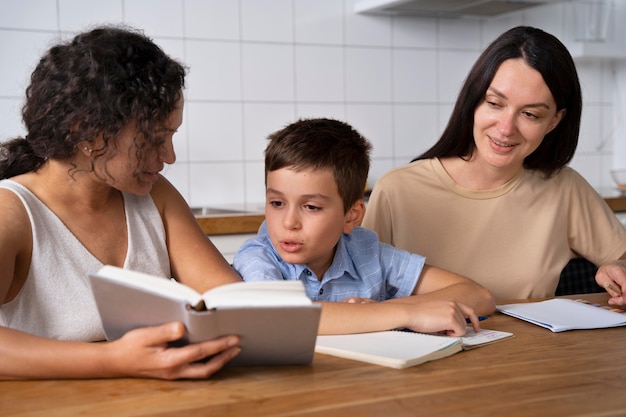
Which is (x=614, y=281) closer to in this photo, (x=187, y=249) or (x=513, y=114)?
(x=513, y=114)

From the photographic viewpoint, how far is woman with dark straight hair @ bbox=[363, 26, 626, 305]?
80.3 inches

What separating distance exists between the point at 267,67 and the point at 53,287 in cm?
212

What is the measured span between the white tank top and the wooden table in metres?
0.26

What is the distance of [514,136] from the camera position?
1870 millimetres

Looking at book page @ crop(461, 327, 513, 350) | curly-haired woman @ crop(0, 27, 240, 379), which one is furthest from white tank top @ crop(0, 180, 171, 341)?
book page @ crop(461, 327, 513, 350)

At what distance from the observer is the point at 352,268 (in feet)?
5.49

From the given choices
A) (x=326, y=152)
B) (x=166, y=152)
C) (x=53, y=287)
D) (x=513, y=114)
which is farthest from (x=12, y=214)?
(x=513, y=114)

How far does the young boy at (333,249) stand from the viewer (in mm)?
1389

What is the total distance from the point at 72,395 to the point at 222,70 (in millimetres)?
2345

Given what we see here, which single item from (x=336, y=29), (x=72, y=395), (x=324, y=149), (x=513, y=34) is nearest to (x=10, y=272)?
(x=72, y=395)

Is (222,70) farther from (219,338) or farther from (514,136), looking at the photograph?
(219,338)

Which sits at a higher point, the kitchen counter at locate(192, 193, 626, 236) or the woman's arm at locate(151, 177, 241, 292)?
the woman's arm at locate(151, 177, 241, 292)

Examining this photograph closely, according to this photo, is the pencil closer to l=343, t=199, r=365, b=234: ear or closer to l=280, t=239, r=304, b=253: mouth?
l=343, t=199, r=365, b=234: ear

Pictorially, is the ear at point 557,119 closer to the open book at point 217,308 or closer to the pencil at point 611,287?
the pencil at point 611,287
